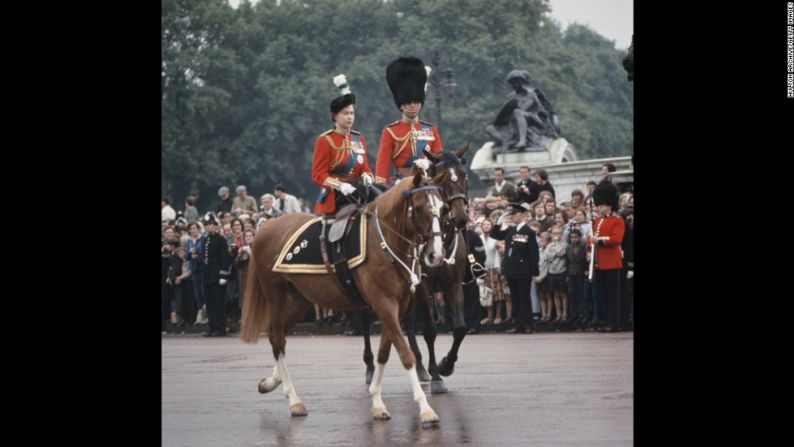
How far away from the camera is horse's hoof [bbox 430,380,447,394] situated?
1370 centimetres

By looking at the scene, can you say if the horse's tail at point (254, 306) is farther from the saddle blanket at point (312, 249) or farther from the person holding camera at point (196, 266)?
the person holding camera at point (196, 266)

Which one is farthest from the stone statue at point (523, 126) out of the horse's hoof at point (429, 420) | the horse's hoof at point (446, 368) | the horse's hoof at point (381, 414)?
the horse's hoof at point (429, 420)

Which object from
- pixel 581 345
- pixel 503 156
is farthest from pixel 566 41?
pixel 581 345

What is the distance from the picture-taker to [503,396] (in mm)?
13188

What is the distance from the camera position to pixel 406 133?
14.2m

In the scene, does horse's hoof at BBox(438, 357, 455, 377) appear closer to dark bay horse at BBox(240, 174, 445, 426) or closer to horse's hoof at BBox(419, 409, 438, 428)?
dark bay horse at BBox(240, 174, 445, 426)

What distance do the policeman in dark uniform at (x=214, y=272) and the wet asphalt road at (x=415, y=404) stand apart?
16.9ft

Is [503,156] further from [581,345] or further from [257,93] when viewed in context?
[257,93]

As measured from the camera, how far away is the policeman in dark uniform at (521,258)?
73.4ft

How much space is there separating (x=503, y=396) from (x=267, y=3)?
58543 millimetres

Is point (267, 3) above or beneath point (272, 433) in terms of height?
above

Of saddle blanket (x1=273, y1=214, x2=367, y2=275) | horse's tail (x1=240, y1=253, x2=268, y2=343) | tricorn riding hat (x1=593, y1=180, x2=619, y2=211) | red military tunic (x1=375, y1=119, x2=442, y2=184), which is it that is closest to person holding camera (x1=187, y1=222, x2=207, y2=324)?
tricorn riding hat (x1=593, y1=180, x2=619, y2=211)

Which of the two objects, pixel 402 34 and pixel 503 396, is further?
pixel 402 34
